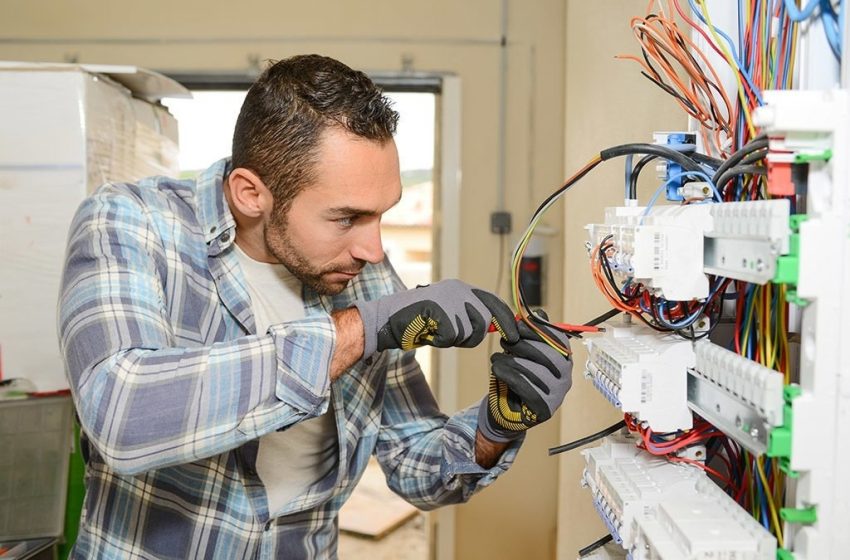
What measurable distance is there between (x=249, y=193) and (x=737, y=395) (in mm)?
823

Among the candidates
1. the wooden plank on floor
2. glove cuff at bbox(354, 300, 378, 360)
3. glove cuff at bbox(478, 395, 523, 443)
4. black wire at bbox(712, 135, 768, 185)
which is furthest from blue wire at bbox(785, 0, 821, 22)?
the wooden plank on floor

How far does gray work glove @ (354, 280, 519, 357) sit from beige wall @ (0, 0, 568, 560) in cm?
167

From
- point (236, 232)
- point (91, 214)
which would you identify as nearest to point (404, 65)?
point (236, 232)

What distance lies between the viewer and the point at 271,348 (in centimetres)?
91

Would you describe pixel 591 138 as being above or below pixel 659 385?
above

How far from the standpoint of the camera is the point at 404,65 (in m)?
2.64

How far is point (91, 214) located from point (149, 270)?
13 cm

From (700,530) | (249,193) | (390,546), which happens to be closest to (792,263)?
(700,530)

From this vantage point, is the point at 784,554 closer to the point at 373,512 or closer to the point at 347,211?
the point at 347,211

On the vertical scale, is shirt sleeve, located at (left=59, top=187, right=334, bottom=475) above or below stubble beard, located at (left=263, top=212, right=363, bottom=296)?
below

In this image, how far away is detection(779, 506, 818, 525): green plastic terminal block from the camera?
66 cm

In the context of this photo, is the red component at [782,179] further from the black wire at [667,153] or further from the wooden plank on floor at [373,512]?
the wooden plank on floor at [373,512]

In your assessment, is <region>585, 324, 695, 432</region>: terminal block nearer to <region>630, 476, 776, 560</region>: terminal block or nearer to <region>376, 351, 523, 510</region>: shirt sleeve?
<region>630, 476, 776, 560</region>: terminal block

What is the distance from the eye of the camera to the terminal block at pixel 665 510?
0.69 metres
